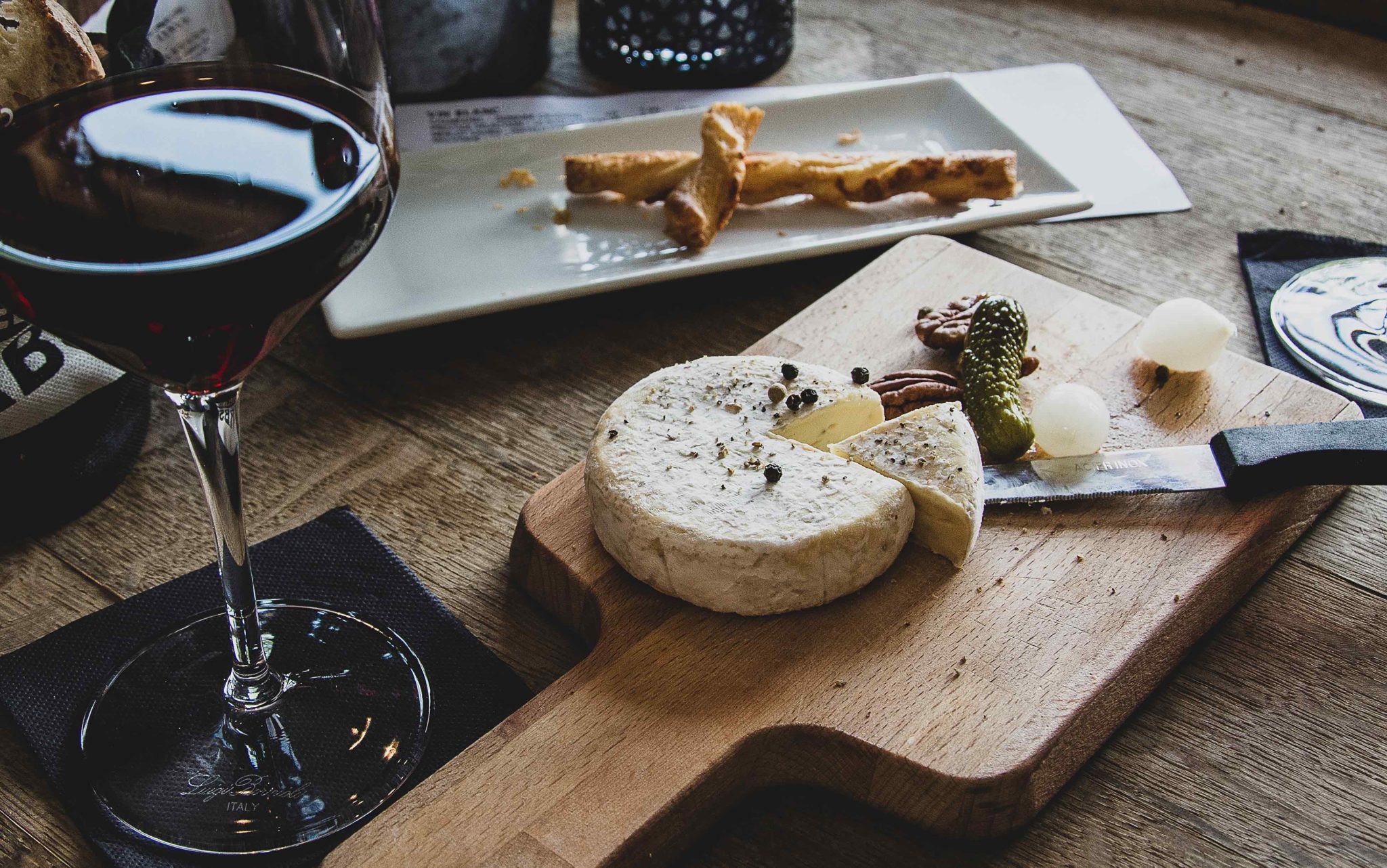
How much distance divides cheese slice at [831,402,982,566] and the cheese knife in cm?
5

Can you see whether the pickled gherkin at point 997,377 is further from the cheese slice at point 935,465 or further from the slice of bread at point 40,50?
the slice of bread at point 40,50

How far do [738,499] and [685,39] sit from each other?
102cm

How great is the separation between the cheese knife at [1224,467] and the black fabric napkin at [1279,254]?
344 millimetres

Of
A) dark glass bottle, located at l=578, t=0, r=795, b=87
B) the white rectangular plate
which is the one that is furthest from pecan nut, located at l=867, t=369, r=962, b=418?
dark glass bottle, located at l=578, t=0, r=795, b=87

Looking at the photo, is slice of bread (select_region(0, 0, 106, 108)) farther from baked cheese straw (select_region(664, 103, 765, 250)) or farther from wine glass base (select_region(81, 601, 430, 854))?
baked cheese straw (select_region(664, 103, 765, 250))

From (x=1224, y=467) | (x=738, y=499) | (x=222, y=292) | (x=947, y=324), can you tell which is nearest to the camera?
(x=222, y=292)

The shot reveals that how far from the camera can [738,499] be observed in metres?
0.87

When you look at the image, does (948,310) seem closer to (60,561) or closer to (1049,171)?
(1049,171)

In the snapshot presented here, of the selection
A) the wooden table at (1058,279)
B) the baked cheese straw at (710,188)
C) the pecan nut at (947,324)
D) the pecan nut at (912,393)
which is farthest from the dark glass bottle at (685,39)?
the pecan nut at (912,393)

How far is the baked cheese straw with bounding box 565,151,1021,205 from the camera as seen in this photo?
4.52 feet

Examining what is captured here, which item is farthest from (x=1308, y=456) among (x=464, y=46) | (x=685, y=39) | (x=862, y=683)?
(x=464, y=46)

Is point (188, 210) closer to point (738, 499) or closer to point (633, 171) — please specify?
point (738, 499)

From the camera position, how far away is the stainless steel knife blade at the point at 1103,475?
96 centimetres

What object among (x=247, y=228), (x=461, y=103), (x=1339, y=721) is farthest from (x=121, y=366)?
(x=461, y=103)
